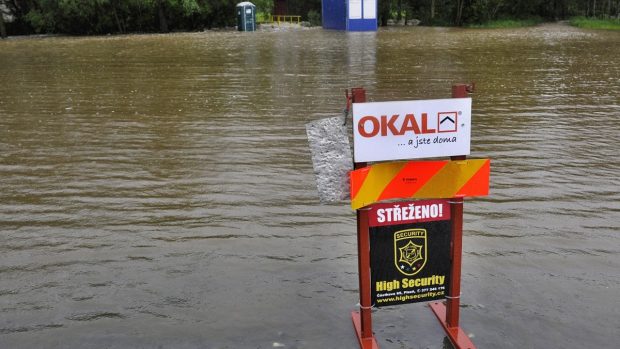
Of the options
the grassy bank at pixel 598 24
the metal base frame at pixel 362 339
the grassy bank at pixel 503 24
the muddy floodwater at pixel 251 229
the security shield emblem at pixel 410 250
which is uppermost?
the grassy bank at pixel 503 24

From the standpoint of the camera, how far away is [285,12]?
55.0 metres

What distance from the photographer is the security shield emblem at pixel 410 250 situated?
316cm

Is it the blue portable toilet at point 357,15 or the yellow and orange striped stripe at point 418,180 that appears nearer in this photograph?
the yellow and orange striped stripe at point 418,180

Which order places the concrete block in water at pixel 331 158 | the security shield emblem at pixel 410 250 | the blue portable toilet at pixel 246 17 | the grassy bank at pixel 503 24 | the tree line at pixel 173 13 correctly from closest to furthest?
the concrete block in water at pixel 331 158
the security shield emblem at pixel 410 250
the blue portable toilet at pixel 246 17
the tree line at pixel 173 13
the grassy bank at pixel 503 24

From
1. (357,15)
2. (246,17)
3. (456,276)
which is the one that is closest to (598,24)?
(357,15)

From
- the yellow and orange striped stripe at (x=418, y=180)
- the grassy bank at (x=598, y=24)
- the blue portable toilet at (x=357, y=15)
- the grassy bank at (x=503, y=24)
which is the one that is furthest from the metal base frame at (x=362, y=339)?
the grassy bank at (x=503, y=24)

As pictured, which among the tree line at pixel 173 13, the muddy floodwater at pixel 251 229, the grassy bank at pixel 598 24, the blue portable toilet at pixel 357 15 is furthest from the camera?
the tree line at pixel 173 13

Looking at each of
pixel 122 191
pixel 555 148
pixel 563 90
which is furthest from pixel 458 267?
pixel 563 90

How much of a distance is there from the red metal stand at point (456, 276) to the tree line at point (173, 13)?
3840 centimetres

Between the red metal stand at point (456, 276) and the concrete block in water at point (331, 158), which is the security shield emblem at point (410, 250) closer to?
the red metal stand at point (456, 276)

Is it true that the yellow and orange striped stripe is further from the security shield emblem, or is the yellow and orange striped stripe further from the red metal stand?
the security shield emblem

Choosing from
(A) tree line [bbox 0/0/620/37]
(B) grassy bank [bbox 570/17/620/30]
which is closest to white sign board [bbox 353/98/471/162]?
(B) grassy bank [bbox 570/17/620/30]

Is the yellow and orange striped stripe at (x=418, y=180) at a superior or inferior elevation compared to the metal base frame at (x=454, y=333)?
superior

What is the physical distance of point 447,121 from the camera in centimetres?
298
